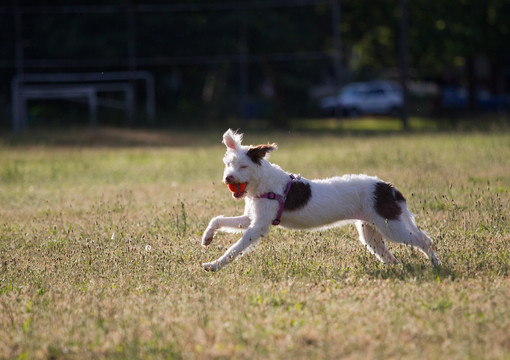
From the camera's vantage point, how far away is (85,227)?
798 cm

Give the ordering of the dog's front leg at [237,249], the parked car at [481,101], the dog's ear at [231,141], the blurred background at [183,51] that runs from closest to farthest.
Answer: the dog's front leg at [237,249] < the dog's ear at [231,141] < the blurred background at [183,51] < the parked car at [481,101]

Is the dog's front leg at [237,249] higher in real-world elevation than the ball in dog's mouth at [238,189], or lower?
lower

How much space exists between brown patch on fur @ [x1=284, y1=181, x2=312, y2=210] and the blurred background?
54.7 ft

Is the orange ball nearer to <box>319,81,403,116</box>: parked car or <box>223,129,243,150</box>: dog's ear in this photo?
<box>223,129,243,150</box>: dog's ear

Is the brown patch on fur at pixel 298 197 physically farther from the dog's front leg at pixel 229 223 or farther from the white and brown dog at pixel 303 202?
the dog's front leg at pixel 229 223

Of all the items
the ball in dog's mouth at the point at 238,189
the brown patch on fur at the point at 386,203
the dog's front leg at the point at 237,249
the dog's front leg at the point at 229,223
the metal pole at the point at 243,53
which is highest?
the metal pole at the point at 243,53

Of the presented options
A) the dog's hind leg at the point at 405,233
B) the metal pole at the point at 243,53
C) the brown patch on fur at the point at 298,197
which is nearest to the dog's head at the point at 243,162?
the brown patch on fur at the point at 298,197

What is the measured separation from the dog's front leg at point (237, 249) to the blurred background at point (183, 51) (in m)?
17.0

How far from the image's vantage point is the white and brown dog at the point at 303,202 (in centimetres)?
592

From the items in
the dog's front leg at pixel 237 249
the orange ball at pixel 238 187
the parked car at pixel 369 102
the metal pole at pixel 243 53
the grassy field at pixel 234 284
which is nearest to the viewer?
the grassy field at pixel 234 284

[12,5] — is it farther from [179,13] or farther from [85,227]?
[85,227]

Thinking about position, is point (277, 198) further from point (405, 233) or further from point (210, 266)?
point (405, 233)

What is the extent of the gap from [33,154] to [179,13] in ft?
32.8

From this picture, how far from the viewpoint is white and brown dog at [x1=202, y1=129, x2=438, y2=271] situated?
5918 mm
